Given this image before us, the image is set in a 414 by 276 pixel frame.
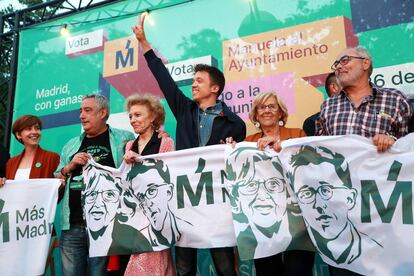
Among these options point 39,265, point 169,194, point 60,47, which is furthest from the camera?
point 60,47

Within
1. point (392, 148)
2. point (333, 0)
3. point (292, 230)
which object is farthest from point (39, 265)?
point (333, 0)

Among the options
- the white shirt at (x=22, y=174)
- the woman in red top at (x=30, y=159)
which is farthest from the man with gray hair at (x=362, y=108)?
the white shirt at (x=22, y=174)

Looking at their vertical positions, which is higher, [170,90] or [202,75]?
[202,75]

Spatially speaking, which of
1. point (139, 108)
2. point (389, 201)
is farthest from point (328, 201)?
point (139, 108)

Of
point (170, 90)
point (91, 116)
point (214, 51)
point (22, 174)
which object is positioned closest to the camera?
point (170, 90)

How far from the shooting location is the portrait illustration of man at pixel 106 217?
2.67 meters

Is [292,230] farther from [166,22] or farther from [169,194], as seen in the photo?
[166,22]

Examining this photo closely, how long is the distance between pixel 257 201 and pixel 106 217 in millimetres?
1127

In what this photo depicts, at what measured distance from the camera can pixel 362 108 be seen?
242cm

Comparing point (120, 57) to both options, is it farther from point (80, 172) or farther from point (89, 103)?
point (80, 172)

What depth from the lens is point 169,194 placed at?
264 centimetres

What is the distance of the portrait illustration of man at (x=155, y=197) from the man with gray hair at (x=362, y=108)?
1127 millimetres

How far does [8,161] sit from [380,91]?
314cm

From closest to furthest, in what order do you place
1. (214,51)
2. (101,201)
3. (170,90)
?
(101,201)
(170,90)
(214,51)
